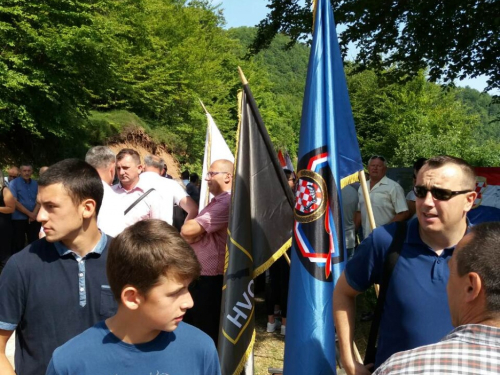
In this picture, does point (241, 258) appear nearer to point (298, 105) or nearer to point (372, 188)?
point (372, 188)

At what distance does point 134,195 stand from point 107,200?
1.03 metres

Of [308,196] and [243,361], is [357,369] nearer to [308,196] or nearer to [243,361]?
[308,196]

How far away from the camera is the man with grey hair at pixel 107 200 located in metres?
3.77

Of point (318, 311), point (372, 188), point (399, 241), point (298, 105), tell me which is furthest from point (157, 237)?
point (298, 105)

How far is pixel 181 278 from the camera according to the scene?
1811 mm

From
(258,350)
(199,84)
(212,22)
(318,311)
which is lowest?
(258,350)

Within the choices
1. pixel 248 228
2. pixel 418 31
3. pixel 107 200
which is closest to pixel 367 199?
pixel 248 228

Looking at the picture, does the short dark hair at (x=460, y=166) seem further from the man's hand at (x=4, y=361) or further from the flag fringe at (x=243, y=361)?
the flag fringe at (x=243, y=361)

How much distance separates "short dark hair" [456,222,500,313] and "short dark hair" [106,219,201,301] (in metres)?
0.88

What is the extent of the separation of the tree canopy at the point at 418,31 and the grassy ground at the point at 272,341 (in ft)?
13.9

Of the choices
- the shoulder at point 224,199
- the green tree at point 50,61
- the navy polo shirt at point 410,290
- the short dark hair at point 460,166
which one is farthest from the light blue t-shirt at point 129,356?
the green tree at point 50,61

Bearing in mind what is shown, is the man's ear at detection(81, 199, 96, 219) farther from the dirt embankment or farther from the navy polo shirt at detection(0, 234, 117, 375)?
the dirt embankment

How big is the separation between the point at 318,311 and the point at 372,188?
3.48 metres

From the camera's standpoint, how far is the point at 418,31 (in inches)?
340
